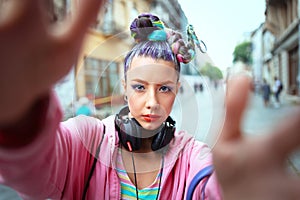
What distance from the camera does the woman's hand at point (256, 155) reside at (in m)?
0.27

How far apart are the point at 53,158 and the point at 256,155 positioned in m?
0.27

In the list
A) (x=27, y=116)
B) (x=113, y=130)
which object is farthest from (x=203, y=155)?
(x=27, y=116)

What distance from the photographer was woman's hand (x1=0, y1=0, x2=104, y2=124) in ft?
0.68

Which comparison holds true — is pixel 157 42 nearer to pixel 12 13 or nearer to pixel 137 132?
pixel 137 132

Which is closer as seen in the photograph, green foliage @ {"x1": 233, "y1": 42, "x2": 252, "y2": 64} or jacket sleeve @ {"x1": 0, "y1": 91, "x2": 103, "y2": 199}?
jacket sleeve @ {"x1": 0, "y1": 91, "x2": 103, "y2": 199}

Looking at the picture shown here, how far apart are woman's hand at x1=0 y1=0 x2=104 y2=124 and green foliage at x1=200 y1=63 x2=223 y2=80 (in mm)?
304

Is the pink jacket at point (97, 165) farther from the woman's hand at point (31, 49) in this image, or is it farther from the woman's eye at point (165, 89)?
the woman's hand at point (31, 49)

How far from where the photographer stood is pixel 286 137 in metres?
0.26

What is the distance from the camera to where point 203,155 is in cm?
52

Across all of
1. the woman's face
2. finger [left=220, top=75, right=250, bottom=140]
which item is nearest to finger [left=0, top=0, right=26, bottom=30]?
finger [left=220, top=75, right=250, bottom=140]

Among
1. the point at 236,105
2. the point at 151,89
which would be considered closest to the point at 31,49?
the point at 236,105

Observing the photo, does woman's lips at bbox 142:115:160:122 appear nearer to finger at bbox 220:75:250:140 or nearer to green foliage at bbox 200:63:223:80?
green foliage at bbox 200:63:223:80

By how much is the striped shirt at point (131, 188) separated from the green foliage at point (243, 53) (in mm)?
243

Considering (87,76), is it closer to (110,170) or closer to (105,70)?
(105,70)
